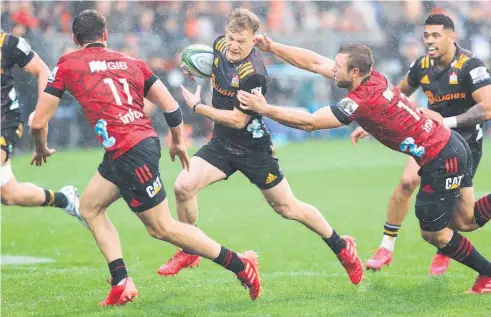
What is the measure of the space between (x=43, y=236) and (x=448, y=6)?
12.5 m

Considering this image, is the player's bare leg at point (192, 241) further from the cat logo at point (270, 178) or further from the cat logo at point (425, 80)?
the cat logo at point (425, 80)

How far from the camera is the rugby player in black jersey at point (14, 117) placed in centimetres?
880

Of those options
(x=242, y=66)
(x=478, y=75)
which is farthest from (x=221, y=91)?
(x=478, y=75)

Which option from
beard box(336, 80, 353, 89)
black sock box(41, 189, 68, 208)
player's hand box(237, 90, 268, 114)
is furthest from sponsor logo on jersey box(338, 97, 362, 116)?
black sock box(41, 189, 68, 208)

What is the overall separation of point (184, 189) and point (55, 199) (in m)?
2.05

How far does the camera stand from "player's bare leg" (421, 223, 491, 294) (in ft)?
24.3

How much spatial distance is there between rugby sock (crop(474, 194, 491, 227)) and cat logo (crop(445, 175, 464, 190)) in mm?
634

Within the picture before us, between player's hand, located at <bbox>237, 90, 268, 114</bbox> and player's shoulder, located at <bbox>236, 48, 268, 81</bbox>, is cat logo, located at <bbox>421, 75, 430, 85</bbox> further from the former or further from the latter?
player's hand, located at <bbox>237, 90, 268, 114</bbox>

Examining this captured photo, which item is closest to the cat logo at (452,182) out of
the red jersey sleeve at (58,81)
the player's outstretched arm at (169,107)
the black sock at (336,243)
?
the black sock at (336,243)

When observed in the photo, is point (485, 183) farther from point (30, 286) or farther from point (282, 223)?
point (30, 286)

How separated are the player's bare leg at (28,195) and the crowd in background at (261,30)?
7604mm

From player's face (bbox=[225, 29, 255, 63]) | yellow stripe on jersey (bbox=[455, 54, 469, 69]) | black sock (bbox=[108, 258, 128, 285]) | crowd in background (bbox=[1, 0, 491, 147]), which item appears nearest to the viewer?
black sock (bbox=[108, 258, 128, 285])

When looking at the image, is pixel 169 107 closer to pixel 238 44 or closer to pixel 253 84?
pixel 253 84

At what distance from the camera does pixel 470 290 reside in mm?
7453
